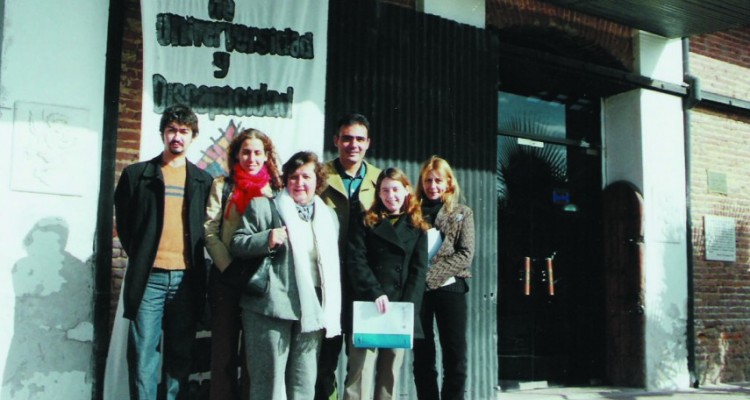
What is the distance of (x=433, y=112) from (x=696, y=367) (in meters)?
4.16

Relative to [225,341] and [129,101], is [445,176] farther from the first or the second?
[129,101]

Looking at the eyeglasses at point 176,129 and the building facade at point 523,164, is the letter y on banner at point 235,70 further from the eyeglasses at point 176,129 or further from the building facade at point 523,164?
the eyeglasses at point 176,129

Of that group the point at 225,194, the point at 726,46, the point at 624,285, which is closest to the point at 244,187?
the point at 225,194

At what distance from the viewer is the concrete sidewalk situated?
25.2 ft

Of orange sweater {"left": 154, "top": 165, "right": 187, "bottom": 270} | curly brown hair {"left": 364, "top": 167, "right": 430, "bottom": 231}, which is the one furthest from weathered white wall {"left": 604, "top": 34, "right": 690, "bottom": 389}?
orange sweater {"left": 154, "top": 165, "right": 187, "bottom": 270}

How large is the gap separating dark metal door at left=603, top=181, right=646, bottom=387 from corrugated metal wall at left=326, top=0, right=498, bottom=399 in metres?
1.93

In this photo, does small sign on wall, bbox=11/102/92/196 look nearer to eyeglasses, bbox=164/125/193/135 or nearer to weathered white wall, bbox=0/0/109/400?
weathered white wall, bbox=0/0/109/400

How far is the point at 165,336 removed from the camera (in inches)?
190

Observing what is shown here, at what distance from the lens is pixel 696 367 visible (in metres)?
8.72

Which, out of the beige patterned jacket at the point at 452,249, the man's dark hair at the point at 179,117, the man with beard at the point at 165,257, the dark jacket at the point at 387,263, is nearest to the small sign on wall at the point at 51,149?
the man with beard at the point at 165,257

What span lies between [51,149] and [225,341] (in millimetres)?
1884

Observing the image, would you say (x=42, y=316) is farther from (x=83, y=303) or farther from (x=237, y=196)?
(x=237, y=196)

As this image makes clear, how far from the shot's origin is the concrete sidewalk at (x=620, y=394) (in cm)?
769

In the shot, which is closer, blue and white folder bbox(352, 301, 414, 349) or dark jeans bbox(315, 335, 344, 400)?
blue and white folder bbox(352, 301, 414, 349)
